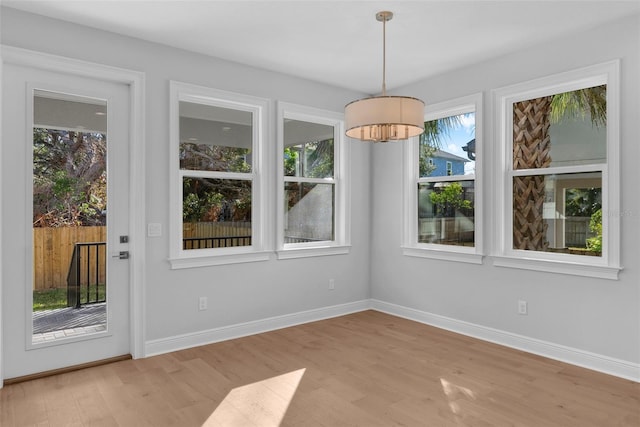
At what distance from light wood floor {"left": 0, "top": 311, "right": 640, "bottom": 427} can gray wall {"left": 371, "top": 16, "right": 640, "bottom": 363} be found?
0.33 metres

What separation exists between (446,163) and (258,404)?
3159 mm

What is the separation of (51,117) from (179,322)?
2.00m

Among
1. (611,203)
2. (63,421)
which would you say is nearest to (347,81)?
(611,203)

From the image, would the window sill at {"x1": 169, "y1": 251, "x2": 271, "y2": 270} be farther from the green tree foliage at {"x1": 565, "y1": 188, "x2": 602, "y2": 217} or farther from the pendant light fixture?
the green tree foliage at {"x1": 565, "y1": 188, "x2": 602, "y2": 217}

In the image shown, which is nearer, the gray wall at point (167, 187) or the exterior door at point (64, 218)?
the exterior door at point (64, 218)

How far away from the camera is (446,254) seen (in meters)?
4.52

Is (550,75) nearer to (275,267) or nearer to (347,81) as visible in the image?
(347,81)

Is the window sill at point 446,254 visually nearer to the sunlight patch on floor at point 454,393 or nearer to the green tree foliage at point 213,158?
the sunlight patch on floor at point 454,393

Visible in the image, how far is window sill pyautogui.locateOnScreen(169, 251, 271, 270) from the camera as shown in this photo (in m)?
3.84

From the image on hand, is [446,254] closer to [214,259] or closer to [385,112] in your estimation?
[385,112]

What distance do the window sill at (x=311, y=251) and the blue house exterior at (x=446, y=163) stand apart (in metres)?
1.37

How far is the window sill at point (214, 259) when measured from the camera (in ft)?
12.6

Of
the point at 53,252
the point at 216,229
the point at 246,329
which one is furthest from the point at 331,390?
the point at 53,252

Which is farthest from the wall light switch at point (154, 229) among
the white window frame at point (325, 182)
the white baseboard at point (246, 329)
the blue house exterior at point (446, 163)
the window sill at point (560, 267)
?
the window sill at point (560, 267)
